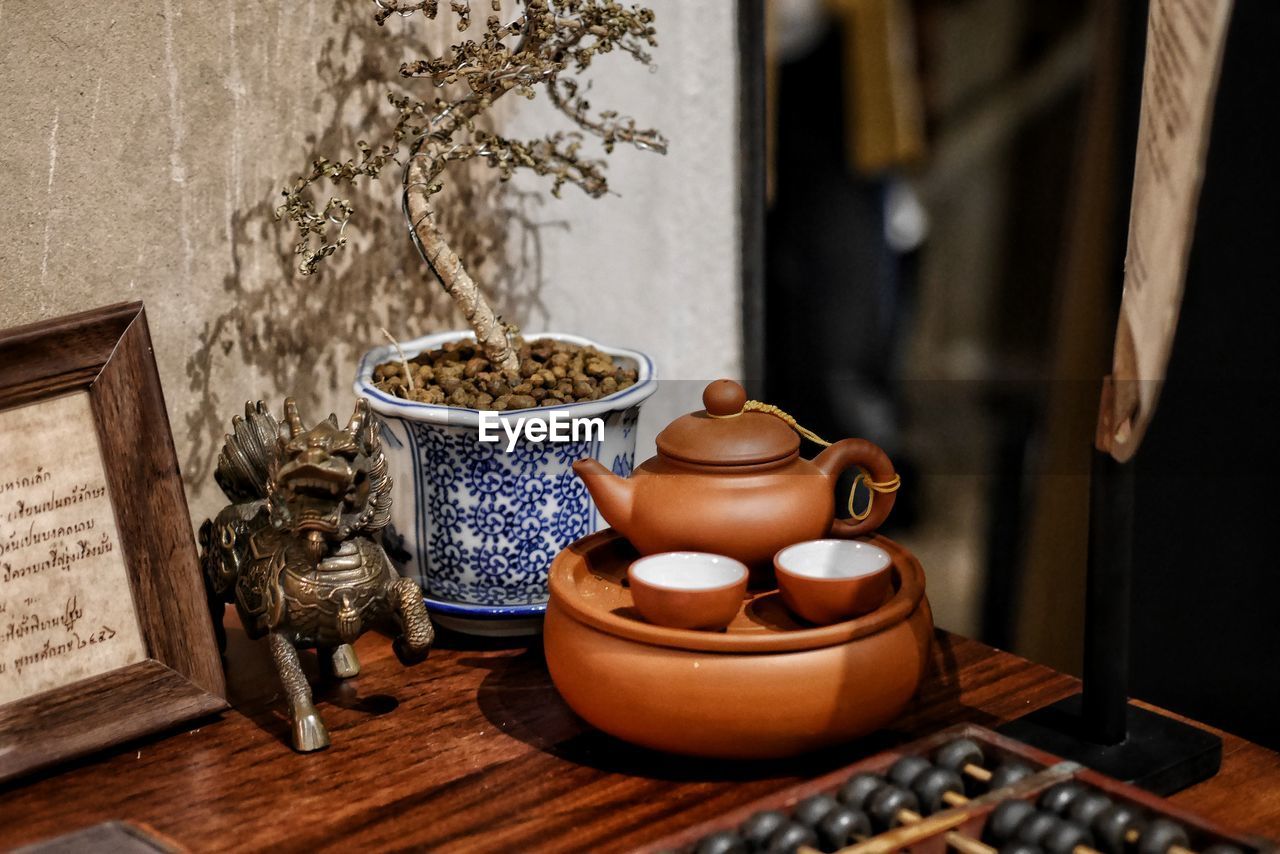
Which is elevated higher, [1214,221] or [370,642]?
[1214,221]

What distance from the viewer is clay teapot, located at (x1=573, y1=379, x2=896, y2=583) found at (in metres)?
0.99

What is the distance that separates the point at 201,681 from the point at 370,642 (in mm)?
194

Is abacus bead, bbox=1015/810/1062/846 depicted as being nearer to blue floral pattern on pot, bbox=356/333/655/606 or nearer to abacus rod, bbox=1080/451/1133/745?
abacus rod, bbox=1080/451/1133/745

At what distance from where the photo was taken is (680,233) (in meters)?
1.54

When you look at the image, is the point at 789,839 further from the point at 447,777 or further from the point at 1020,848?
the point at 447,777

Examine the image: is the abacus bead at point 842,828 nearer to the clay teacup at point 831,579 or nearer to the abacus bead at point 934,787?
the abacus bead at point 934,787

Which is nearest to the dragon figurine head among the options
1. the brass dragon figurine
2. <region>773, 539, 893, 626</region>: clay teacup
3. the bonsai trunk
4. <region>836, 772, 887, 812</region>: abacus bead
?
the brass dragon figurine

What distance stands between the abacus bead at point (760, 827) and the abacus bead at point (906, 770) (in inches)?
3.5

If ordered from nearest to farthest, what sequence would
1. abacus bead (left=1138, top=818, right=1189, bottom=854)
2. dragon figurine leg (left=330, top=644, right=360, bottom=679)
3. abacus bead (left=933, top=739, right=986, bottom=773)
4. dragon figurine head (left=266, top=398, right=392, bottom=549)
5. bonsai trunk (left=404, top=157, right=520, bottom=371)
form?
abacus bead (left=1138, top=818, right=1189, bottom=854) → abacus bead (left=933, top=739, right=986, bottom=773) → dragon figurine head (left=266, top=398, right=392, bottom=549) → dragon figurine leg (left=330, top=644, right=360, bottom=679) → bonsai trunk (left=404, top=157, right=520, bottom=371)

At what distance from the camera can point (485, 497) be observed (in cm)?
113

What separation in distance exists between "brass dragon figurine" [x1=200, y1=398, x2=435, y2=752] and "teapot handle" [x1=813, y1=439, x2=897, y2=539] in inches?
13.7

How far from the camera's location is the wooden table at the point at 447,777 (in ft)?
2.85

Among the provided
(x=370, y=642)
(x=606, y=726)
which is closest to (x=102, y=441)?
(x=370, y=642)

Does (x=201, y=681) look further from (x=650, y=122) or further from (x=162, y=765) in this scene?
(x=650, y=122)
